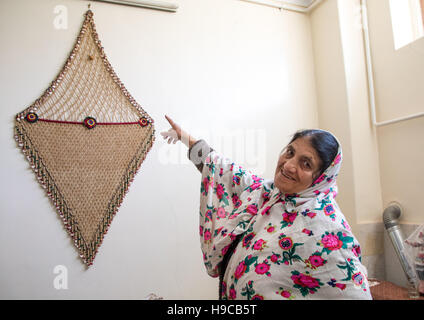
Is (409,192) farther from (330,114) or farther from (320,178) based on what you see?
(320,178)

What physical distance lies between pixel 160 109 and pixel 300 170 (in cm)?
114

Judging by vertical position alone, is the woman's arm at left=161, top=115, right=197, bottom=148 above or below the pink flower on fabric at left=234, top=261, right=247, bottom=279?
above

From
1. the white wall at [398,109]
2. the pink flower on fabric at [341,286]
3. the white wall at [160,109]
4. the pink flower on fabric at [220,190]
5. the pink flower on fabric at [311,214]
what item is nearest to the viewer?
the pink flower on fabric at [341,286]

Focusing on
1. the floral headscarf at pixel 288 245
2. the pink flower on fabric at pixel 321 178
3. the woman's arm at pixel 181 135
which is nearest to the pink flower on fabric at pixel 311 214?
the floral headscarf at pixel 288 245

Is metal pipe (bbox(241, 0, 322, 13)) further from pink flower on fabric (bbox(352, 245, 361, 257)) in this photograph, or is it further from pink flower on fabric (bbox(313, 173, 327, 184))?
pink flower on fabric (bbox(352, 245, 361, 257))

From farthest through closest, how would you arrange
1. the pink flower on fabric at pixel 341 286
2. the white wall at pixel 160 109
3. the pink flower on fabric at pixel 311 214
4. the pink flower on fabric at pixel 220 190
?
the white wall at pixel 160 109 → the pink flower on fabric at pixel 220 190 → the pink flower on fabric at pixel 311 214 → the pink flower on fabric at pixel 341 286

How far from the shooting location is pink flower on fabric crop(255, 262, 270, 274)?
91 cm

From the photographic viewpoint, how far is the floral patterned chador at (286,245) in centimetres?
86

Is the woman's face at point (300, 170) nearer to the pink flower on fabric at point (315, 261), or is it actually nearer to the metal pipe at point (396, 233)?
the pink flower on fabric at point (315, 261)

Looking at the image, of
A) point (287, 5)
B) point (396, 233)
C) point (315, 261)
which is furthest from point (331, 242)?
point (287, 5)

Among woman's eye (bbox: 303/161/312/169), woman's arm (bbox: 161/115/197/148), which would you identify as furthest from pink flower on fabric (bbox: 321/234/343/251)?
woman's arm (bbox: 161/115/197/148)

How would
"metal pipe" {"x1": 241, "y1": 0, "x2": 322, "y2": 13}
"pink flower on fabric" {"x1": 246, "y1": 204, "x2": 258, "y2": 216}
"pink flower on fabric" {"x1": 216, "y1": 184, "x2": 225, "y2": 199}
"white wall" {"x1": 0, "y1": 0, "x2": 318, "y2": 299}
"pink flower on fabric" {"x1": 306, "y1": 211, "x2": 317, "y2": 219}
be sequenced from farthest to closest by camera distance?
"metal pipe" {"x1": 241, "y1": 0, "x2": 322, "y2": 13} < "white wall" {"x1": 0, "y1": 0, "x2": 318, "y2": 299} < "pink flower on fabric" {"x1": 216, "y1": 184, "x2": 225, "y2": 199} < "pink flower on fabric" {"x1": 246, "y1": 204, "x2": 258, "y2": 216} < "pink flower on fabric" {"x1": 306, "y1": 211, "x2": 317, "y2": 219}

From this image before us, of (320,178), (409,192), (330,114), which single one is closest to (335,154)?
(320,178)

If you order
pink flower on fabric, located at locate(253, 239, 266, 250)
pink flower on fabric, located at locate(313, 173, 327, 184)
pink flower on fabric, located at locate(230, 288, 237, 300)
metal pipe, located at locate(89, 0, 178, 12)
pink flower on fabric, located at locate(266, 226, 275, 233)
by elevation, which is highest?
metal pipe, located at locate(89, 0, 178, 12)
